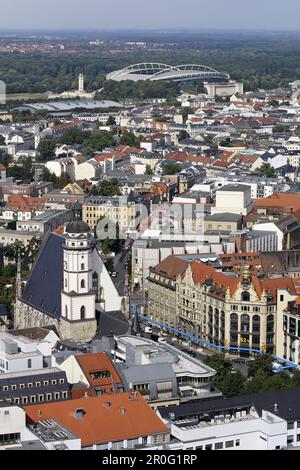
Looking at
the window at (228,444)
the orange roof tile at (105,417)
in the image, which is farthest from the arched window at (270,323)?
the window at (228,444)

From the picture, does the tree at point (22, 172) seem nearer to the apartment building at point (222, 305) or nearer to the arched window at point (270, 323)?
the apartment building at point (222, 305)

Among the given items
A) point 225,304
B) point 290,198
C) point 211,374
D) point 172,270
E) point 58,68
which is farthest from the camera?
point 58,68

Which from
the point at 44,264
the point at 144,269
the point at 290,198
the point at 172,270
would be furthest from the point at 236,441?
the point at 290,198

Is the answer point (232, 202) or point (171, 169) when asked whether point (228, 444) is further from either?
point (171, 169)

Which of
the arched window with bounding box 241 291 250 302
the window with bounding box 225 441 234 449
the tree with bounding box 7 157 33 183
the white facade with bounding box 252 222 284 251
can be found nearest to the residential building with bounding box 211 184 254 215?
the white facade with bounding box 252 222 284 251

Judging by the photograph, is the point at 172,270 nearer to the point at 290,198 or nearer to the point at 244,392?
the point at 244,392

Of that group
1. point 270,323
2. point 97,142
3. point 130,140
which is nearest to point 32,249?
point 270,323

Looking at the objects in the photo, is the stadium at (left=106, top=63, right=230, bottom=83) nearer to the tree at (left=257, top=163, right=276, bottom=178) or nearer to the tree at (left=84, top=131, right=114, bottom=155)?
the tree at (left=84, top=131, right=114, bottom=155)
